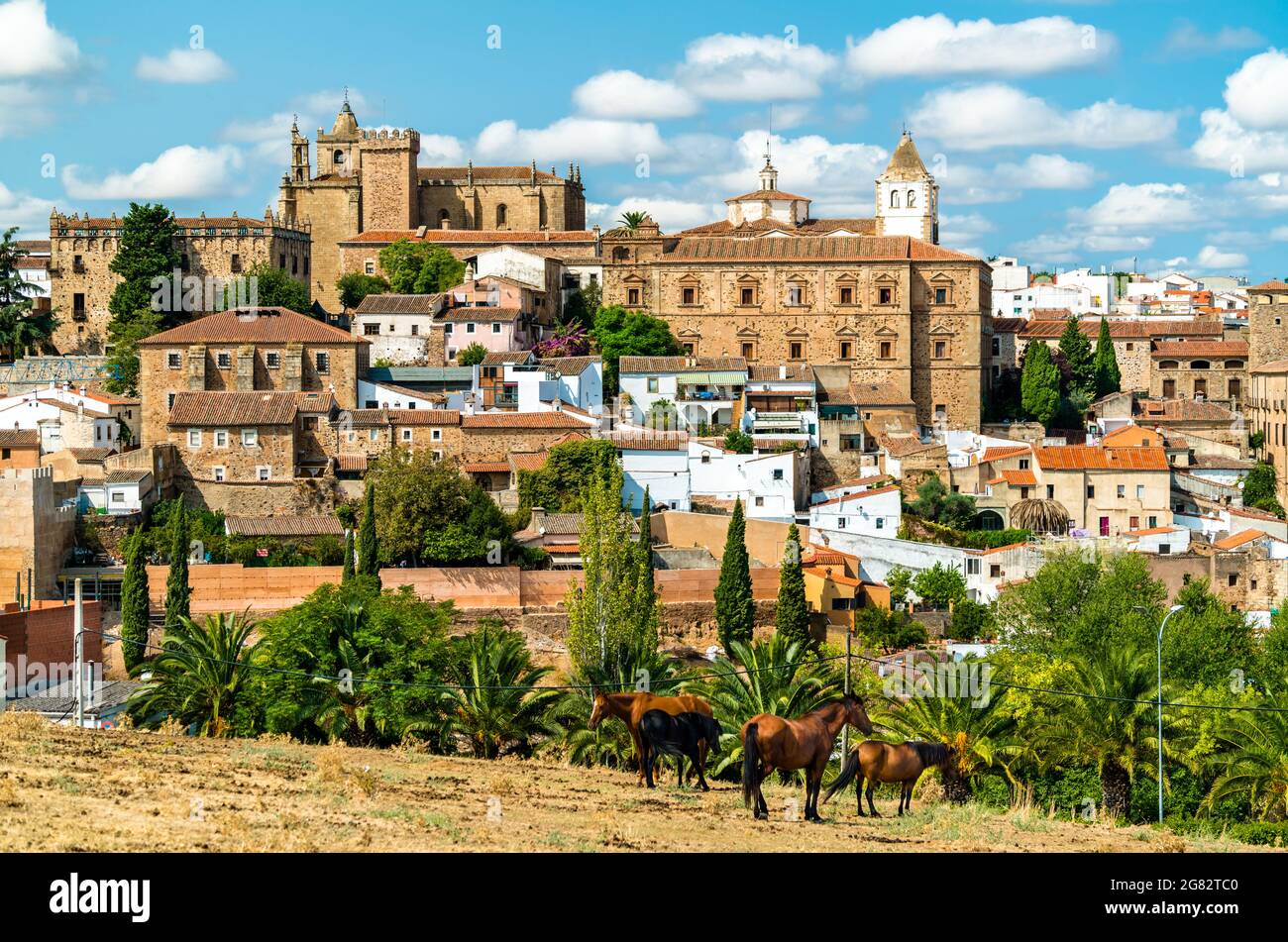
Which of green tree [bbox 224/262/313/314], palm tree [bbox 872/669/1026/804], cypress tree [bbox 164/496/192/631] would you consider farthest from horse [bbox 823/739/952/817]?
green tree [bbox 224/262/313/314]

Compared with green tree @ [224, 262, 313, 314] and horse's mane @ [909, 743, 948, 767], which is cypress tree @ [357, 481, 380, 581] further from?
horse's mane @ [909, 743, 948, 767]

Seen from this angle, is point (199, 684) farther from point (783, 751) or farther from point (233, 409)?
point (233, 409)

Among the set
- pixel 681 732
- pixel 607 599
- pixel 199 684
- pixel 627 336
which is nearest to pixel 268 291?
pixel 627 336

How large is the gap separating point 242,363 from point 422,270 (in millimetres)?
13034

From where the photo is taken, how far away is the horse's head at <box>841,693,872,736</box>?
1307cm

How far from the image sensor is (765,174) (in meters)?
68.9

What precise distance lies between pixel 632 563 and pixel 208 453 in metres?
14.9

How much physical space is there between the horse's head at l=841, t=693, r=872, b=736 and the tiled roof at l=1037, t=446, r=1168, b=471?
110ft

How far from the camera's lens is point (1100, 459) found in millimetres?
45781

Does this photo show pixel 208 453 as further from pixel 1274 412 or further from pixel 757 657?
pixel 1274 412

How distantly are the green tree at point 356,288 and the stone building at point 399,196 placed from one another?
2586 millimetres

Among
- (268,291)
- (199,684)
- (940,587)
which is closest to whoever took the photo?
(199,684)

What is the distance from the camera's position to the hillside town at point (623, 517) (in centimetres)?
1822
